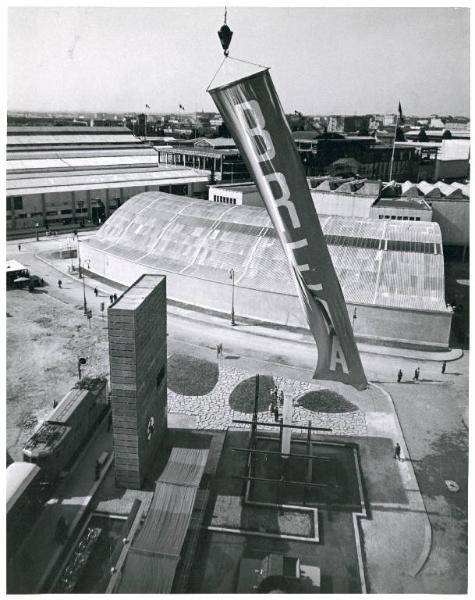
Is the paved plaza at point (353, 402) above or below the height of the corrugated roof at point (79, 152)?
below

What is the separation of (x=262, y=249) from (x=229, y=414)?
20873 mm

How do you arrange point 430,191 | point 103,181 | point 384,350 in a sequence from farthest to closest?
point 103,181
point 430,191
point 384,350

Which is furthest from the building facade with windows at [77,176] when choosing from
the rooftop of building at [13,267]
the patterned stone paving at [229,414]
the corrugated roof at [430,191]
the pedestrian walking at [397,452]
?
→ the pedestrian walking at [397,452]

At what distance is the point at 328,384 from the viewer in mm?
36938

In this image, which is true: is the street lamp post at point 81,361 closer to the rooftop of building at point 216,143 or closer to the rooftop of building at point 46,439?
the rooftop of building at point 46,439

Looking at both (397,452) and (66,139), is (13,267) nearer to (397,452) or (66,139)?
(397,452)

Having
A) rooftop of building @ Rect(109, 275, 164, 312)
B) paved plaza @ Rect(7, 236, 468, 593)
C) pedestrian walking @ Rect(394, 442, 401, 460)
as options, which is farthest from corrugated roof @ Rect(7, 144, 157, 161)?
pedestrian walking @ Rect(394, 442, 401, 460)

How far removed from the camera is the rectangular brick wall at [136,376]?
2417cm

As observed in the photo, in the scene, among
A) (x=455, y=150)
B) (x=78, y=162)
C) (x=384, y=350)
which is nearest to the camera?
(x=384, y=350)

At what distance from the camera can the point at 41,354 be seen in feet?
132

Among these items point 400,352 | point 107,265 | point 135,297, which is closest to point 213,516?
point 135,297

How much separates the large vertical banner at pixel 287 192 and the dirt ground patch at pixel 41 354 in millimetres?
18262

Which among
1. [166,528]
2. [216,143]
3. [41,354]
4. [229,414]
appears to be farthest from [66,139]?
[166,528]

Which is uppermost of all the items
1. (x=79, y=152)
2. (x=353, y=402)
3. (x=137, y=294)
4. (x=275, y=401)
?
(x=79, y=152)
